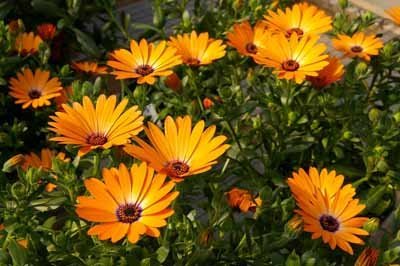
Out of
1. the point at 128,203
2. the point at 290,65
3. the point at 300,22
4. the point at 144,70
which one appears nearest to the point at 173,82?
the point at 144,70

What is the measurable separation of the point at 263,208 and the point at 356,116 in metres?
0.57

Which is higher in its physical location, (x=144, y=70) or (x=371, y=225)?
(x=144, y=70)

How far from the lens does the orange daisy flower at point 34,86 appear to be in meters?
1.78

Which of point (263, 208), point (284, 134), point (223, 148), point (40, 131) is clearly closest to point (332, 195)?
point (263, 208)

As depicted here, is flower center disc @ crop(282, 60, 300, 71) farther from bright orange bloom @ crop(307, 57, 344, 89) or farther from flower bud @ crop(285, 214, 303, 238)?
flower bud @ crop(285, 214, 303, 238)

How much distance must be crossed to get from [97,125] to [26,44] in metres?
0.83

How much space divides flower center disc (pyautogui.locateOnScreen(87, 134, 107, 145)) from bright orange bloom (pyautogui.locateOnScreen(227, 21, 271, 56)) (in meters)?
0.64

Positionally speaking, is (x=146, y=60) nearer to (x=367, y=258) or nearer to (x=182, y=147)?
(x=182, y=147)

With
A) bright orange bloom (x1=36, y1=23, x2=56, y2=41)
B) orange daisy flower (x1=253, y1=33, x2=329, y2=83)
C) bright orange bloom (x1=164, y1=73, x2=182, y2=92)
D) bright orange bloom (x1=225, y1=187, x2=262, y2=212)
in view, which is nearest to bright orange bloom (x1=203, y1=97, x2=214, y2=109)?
bright orange bloom (x1=164, y1=73, x2=182, y2=92)

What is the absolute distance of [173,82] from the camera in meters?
1.65

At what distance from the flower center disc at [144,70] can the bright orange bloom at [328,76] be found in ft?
1.48

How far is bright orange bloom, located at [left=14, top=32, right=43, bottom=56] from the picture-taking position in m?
1.90

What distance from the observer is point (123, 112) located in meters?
1.28

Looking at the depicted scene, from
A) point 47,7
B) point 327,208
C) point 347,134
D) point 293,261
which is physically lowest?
point 293,261
